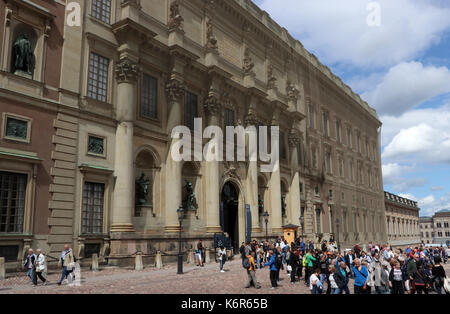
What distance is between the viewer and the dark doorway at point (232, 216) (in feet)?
117

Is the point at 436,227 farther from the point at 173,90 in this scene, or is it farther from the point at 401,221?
the point at 173,90

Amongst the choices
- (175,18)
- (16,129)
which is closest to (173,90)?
(175,18)

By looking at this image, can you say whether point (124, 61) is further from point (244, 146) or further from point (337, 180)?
point (337, 180)

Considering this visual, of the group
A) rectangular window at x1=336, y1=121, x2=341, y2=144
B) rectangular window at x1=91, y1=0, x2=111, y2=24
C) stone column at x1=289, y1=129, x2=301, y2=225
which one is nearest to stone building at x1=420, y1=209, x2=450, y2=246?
rectangular window at x1=336, y1=121, x2=341, y2=144

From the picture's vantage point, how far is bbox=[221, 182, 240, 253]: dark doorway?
1403 inches

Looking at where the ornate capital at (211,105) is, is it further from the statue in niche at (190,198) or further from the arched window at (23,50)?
the arched window at (23,50)

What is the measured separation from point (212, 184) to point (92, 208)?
34.6ft

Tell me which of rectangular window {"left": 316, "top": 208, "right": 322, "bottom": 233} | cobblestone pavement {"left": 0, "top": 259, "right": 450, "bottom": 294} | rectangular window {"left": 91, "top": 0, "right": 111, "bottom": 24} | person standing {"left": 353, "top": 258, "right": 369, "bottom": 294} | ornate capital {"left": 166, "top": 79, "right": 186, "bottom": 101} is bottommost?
cobblestone pavement {"left": 0, "top": 259, "right": 450, "bottom": 294}

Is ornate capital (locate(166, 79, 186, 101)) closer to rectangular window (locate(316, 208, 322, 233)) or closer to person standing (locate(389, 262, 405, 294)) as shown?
person standing (locate(389, 262, 405, 294))

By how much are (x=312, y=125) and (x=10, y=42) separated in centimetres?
3899

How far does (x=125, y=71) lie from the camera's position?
26.0 metres

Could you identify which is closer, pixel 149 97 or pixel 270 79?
pixel 149 97

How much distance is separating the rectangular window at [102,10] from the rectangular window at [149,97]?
4.39 meters

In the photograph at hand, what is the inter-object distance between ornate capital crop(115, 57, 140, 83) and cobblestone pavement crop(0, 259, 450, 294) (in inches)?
461
